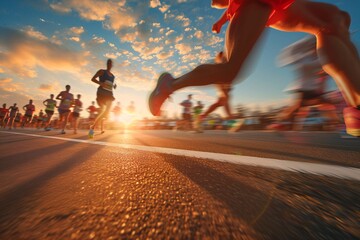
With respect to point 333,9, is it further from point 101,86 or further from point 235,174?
point 101,86

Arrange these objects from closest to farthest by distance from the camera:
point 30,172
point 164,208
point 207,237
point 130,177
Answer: point 207,237 < point 164,208 < point 130,177 < point 30,172

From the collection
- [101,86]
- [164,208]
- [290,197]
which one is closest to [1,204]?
[164,208]

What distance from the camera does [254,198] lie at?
61cm

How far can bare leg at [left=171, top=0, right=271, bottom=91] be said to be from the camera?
4.32 ft

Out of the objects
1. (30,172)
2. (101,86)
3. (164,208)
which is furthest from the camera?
(101,86)

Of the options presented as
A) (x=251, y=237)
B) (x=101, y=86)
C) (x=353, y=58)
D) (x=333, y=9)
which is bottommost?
(x=251, y=237)

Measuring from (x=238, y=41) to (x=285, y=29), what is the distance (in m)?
0.88

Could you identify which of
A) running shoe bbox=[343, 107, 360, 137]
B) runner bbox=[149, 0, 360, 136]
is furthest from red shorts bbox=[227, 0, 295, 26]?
running shoe bbox=[343, 107, 360, 137]

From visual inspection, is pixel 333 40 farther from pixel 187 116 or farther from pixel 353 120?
pixel 187 116

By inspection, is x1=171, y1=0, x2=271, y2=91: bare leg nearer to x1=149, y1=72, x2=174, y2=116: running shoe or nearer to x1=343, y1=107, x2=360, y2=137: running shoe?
x1=149, y1=72, x2=174, y2=116: running shoe

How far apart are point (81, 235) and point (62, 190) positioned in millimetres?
369

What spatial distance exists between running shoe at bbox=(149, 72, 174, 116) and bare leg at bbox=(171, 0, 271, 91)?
34 cm

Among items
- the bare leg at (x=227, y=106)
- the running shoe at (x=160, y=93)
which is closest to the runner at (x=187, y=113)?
the bare leg at (x=227, y=106)

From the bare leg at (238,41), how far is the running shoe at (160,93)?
0.34 meters
